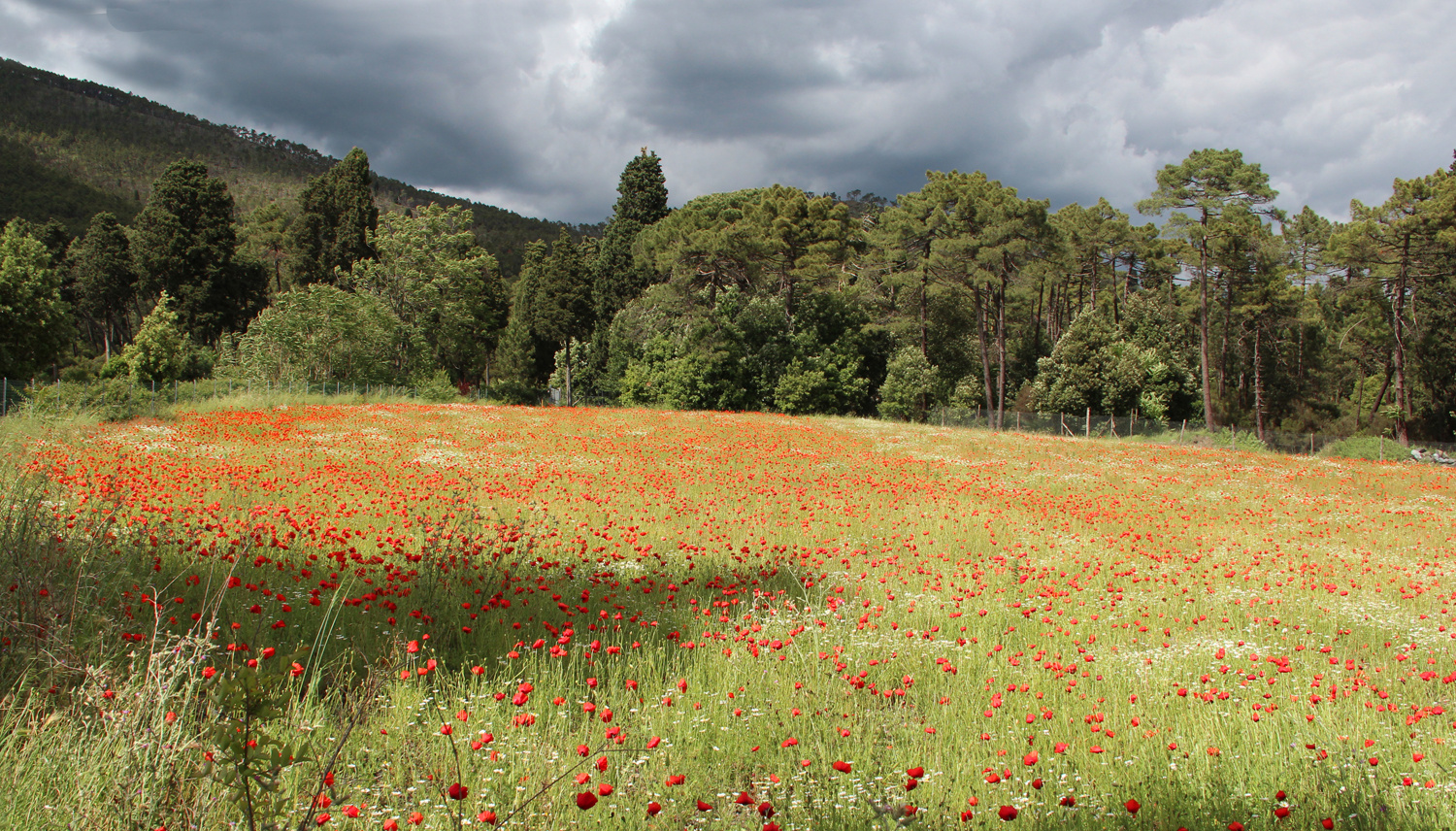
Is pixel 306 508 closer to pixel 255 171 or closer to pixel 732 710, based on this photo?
pixel 732 710

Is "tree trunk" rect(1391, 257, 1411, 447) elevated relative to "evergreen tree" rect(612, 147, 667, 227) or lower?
lower

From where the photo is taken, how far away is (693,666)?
4.64 meters

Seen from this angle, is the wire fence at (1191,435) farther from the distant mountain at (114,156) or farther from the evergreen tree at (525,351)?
the distant mountain at (114,156)

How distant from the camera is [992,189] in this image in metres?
44.1

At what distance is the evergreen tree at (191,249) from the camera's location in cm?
4600

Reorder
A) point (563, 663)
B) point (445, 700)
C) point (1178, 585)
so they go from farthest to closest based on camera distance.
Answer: point (1178, 585), point (563, 663), point (445, 700)

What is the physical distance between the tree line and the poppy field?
101 ft

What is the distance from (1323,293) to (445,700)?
67.7 meters

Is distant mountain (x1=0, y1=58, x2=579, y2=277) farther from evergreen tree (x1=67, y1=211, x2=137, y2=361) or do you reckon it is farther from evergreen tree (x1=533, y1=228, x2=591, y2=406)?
evergreen tree (x1=533, y1=228, x2=591, y2=406)

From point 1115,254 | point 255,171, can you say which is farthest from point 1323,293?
point 255,171

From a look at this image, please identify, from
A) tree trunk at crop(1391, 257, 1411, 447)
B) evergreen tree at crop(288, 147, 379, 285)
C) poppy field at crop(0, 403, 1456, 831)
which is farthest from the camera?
evergreen tree at crop(288, 147, 379, 285)

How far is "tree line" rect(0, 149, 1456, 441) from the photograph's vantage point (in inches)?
1547

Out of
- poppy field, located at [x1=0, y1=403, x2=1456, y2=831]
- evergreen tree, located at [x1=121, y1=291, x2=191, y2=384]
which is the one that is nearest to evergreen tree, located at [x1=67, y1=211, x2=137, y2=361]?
evergreen tree, located at [x1=121, y1=291, x2=191, y2=384]

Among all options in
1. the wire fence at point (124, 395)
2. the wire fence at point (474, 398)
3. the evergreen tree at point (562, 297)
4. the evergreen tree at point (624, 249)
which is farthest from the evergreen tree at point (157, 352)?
the evergreen tree at point (624, 249)
